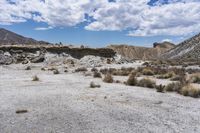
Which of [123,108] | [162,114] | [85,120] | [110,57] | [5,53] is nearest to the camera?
[85,120]

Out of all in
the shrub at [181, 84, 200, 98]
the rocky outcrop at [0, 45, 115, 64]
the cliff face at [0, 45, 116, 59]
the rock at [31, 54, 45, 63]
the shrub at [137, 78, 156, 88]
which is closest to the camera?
the shrub at [181, 84, 200, 98]

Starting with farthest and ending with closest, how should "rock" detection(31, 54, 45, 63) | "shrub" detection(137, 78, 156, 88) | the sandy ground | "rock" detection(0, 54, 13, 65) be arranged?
Answer: "rock" detection(31, 54, 45, 63)
"rock" detection(0, 54, 13, 65)
"shrub" detection(137, 78, 156, 88)
the sandy ground

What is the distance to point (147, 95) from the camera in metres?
17.4

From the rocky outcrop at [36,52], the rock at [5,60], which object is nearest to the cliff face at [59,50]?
the rocky outcrop at [36,52]

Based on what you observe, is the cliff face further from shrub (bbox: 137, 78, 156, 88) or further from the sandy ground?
the sandy ground

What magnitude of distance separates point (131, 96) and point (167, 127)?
19.4 feet

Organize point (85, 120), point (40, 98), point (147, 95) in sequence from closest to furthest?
point (85, 120) → point (40, 98) → point (147, 95)

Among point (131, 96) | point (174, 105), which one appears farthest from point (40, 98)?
point (174, 105)

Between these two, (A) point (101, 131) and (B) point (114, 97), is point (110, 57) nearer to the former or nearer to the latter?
(B) point (114, 97)

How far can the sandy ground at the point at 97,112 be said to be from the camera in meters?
11.0

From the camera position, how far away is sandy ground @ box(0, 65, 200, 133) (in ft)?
36.0

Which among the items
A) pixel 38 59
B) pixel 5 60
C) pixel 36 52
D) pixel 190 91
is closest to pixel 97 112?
pixel 190 91

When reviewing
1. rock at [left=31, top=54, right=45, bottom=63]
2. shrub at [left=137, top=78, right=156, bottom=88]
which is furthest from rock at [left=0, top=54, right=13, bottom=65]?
shrub at [left=137, top=78, right=156, bottom=88]

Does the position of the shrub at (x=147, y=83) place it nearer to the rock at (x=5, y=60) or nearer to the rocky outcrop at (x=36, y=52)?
the rocky outcrop at (x=36, y=52)
